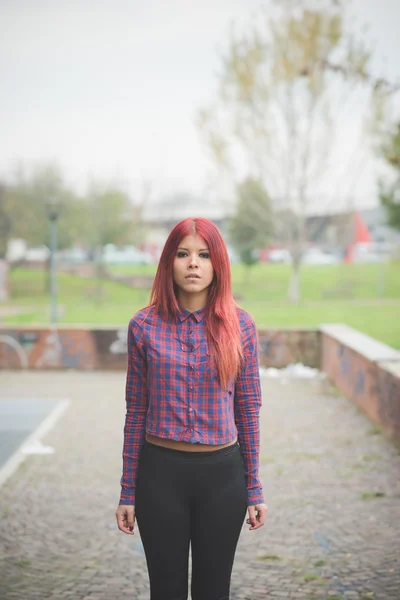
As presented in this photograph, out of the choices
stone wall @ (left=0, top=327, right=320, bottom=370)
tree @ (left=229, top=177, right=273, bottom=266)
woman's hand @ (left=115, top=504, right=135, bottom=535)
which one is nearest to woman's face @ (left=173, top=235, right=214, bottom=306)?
woman's hand @ (left=115, top=504, right=135, bottom=535)

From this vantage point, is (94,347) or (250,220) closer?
(94,347)

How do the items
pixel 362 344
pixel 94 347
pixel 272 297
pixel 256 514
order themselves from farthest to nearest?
pixel 272 297 < pixel 94 347 < pixel 362 344 < pixel 256 514

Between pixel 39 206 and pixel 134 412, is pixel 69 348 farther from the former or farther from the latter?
pixel 39 206

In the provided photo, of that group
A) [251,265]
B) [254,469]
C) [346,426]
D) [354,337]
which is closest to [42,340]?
[354,337]

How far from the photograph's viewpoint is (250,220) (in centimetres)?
3544

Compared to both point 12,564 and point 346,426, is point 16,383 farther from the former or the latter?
point 12,564

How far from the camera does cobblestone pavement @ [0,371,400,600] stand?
441cm

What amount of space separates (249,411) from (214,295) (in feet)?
1.40

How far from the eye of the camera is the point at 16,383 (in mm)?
13602

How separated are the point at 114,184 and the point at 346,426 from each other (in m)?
38.5

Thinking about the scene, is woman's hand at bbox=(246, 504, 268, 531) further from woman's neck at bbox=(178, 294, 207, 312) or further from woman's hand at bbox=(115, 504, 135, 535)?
woman's neck at bbox=(178, 294, 207, 312)

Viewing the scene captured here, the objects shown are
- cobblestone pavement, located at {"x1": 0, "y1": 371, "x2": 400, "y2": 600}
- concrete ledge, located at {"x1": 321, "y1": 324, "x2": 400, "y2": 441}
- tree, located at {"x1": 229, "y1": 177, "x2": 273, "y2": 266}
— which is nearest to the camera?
cobblestone pavement, located at {"x1": 0, "y1": 371, "x2": 400, "y2": 600}

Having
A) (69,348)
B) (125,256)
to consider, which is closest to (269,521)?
(69,348)

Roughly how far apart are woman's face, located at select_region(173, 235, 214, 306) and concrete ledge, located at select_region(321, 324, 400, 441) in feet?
18.9
